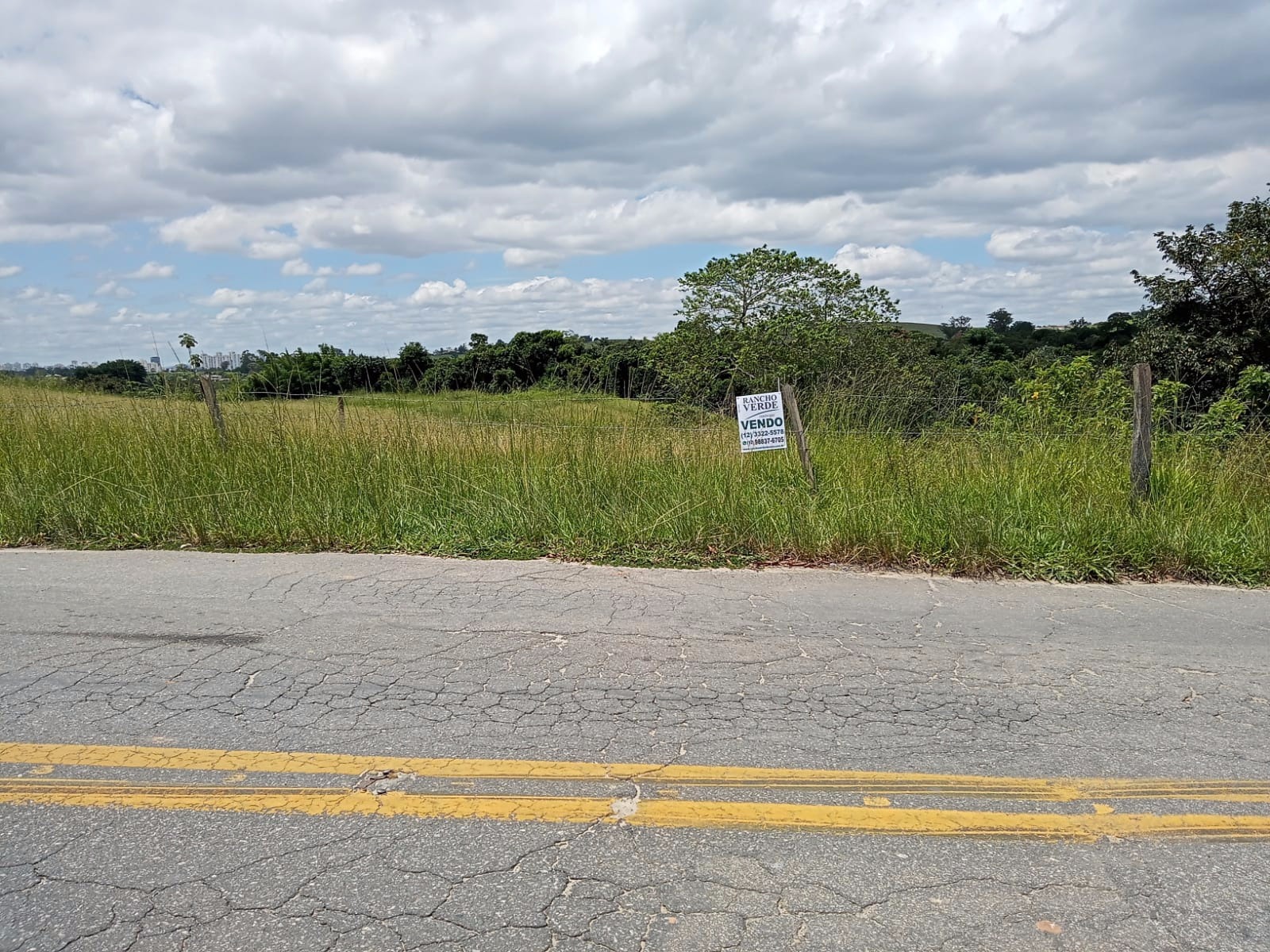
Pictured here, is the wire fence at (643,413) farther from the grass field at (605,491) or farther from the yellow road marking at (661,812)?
the yellow road marking at (661,812)

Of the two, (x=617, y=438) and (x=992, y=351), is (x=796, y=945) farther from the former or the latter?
(x=992, y=351)

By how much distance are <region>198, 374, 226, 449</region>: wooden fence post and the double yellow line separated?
20.2 ft

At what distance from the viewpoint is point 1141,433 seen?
721 cm

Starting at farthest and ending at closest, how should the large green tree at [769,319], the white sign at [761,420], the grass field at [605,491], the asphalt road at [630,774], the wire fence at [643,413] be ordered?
the large green tree at [769,319], the wire fence at [643,413], the white sign at [761,420], the grass field at [605,491], the asphalt road at [630,774]

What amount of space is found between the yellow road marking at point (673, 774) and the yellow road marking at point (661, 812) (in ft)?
0.46

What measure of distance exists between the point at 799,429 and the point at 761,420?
0.38m

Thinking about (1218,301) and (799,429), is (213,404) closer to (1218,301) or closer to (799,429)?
(799,429)

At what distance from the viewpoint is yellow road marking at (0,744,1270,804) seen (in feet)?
10.6

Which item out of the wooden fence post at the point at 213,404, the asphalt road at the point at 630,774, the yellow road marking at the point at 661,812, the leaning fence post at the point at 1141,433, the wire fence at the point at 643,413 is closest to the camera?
the asphalt road at the point at 630,774

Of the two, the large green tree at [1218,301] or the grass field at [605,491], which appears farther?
the large green tree at [1218,301]

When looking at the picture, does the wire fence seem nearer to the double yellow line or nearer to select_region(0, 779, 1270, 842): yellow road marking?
the double yellow line

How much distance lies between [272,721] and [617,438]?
524 centimetres

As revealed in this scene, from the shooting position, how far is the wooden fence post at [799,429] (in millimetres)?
7797

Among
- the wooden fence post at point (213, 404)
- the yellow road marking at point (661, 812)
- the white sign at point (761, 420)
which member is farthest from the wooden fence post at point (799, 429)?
the wooden fence post at point (213, 404)
